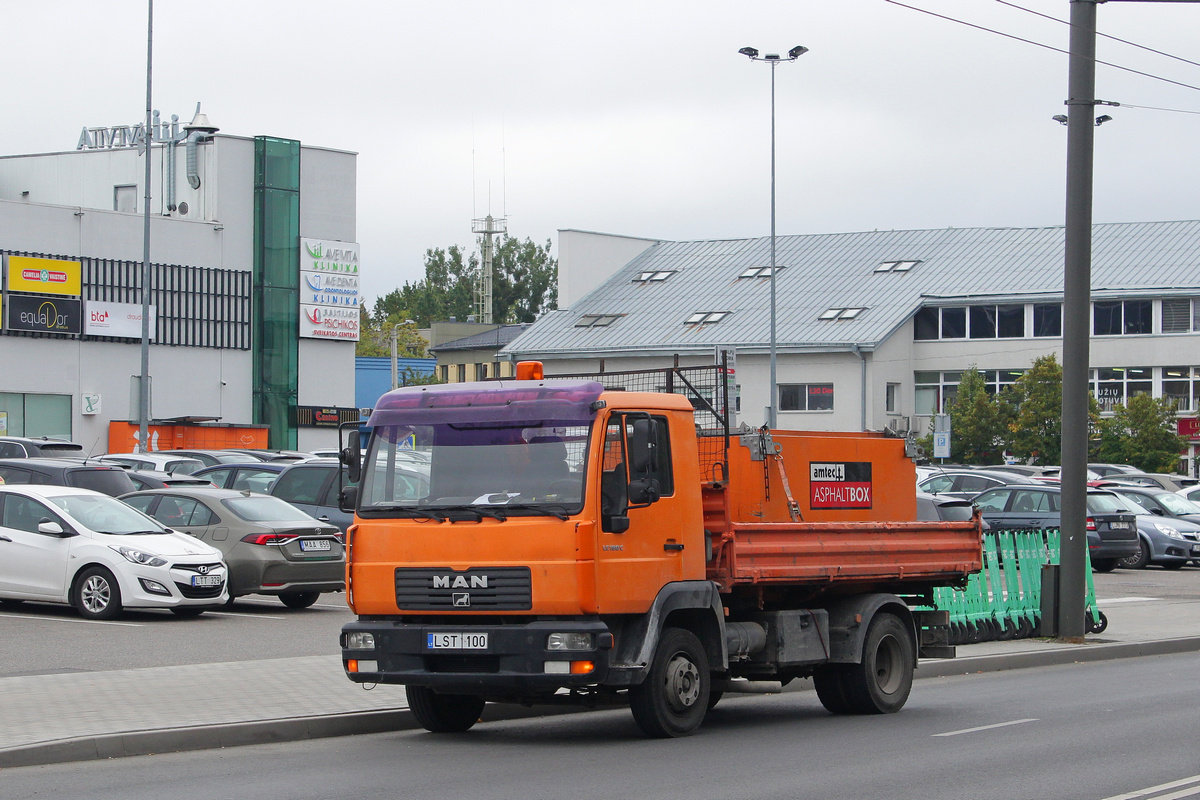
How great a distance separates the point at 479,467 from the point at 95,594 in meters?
9.02

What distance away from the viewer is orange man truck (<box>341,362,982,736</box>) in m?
10.0

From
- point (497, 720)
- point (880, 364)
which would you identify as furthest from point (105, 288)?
point (497, 720)

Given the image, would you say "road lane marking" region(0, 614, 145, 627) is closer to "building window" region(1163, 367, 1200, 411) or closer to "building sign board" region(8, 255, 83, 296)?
"building sign board" region(8, 255, 83, 296)

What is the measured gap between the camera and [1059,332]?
6303 centimetres

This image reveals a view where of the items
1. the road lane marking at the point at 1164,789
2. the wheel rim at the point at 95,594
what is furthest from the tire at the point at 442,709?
the wheel rim at the point at 95,594

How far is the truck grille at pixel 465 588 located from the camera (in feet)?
32.9

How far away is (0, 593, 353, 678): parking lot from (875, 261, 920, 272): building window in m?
51.3

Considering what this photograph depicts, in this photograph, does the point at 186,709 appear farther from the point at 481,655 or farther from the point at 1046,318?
the point at 1046,318

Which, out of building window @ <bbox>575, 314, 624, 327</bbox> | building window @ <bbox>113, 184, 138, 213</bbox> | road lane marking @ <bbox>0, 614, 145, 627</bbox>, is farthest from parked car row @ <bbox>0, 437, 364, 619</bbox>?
building window @ <bbox>575, 314, 624, 327</bbox>

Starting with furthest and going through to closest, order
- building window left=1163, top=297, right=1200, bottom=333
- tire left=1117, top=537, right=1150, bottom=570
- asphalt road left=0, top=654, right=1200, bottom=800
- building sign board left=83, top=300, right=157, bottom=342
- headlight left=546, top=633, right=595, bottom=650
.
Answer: building window left=1163, top=297, right=1200, bottom=333
building sign board left=83, top=300, right=157, bottom=342
tire left=1117, top=537, right=1150, bottom=570
headlight left=546, top=633, right=595, bottom=650
asphalt road left=0, top=654, right=1200, bottom=800

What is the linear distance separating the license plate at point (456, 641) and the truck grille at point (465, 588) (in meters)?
0.17

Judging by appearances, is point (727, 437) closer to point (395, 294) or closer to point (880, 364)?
point (880, 364)

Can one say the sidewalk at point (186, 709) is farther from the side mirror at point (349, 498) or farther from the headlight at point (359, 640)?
the side mirror at point (349, 498)

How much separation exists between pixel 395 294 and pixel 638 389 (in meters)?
123
